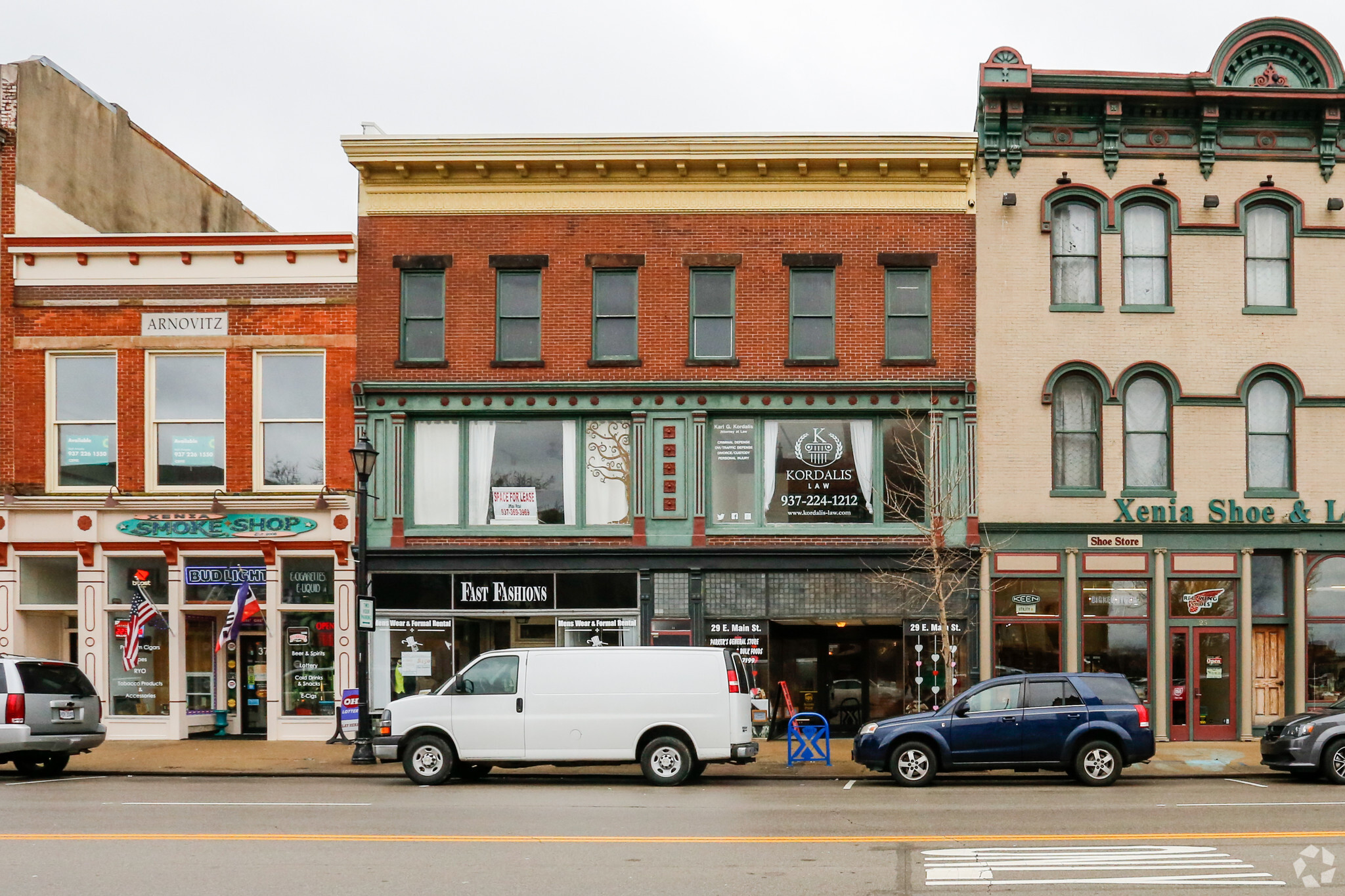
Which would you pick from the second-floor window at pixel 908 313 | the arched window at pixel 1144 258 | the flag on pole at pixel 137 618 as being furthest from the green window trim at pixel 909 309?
the flag on pole at pixel 137 618

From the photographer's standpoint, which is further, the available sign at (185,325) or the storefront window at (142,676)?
the available sign at (185,325)

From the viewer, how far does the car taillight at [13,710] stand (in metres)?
17.9

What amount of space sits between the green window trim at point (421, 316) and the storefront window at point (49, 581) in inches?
290

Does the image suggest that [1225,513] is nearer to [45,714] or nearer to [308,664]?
[308,664]

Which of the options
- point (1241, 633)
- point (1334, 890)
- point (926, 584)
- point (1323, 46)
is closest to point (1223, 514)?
point (1241, 633)

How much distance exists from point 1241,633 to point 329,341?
56.8 ft

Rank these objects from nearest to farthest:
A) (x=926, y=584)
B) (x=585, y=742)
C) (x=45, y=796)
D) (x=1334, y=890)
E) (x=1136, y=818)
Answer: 1. (x=1334, y=890)
2. (x=1136, y=818)
3. (x=45, y=796)
4. (x=585, y=742)
5. (x=926, y=584)

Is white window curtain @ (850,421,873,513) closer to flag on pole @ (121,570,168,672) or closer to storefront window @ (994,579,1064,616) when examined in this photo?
storefront window @ (994,579,1064,616)

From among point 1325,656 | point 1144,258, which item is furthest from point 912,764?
point 1144,258

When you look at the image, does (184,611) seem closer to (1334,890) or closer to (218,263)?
(218,263)

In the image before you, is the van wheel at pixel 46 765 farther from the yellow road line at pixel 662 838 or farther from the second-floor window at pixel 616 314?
the second-floor window at pixel 616 314

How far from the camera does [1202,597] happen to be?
23219 mm

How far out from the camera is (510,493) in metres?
23.6

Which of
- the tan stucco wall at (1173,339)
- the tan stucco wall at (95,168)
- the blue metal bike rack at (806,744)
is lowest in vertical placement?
the blue metal bike rack at (806,744)
